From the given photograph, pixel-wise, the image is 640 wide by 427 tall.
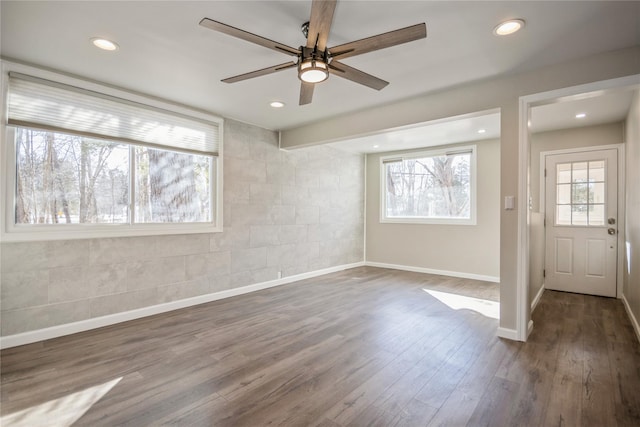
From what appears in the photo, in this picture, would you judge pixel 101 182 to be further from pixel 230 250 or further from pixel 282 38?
pixel 282 38

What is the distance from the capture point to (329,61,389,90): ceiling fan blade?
233cm

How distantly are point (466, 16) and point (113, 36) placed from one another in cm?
263

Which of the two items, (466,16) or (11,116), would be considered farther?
(11,116)

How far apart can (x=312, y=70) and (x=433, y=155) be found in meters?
4.71

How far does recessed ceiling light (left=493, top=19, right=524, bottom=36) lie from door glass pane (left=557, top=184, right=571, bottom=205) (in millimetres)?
3687

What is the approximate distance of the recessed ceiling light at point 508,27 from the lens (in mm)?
2225

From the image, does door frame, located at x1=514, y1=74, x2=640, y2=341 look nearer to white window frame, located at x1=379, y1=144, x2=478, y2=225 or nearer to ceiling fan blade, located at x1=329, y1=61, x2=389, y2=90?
ceiling fan blade, located at x1=329, y1=61, x2=389, y2=90

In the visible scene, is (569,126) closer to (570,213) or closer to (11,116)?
(570,213)

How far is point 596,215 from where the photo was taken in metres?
4.72

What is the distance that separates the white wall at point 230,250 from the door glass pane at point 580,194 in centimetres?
382

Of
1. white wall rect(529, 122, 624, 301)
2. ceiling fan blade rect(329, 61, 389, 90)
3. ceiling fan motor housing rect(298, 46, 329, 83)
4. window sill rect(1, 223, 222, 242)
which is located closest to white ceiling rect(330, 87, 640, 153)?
white wall rect(529, 122, 624, 301)

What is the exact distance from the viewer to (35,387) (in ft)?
7.25

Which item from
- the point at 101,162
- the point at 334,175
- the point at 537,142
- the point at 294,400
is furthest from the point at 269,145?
the point at 537,142

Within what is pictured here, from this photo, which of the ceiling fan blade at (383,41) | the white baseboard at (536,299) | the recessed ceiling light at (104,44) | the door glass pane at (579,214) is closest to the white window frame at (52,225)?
the recessed ceiling light at (104,44)
